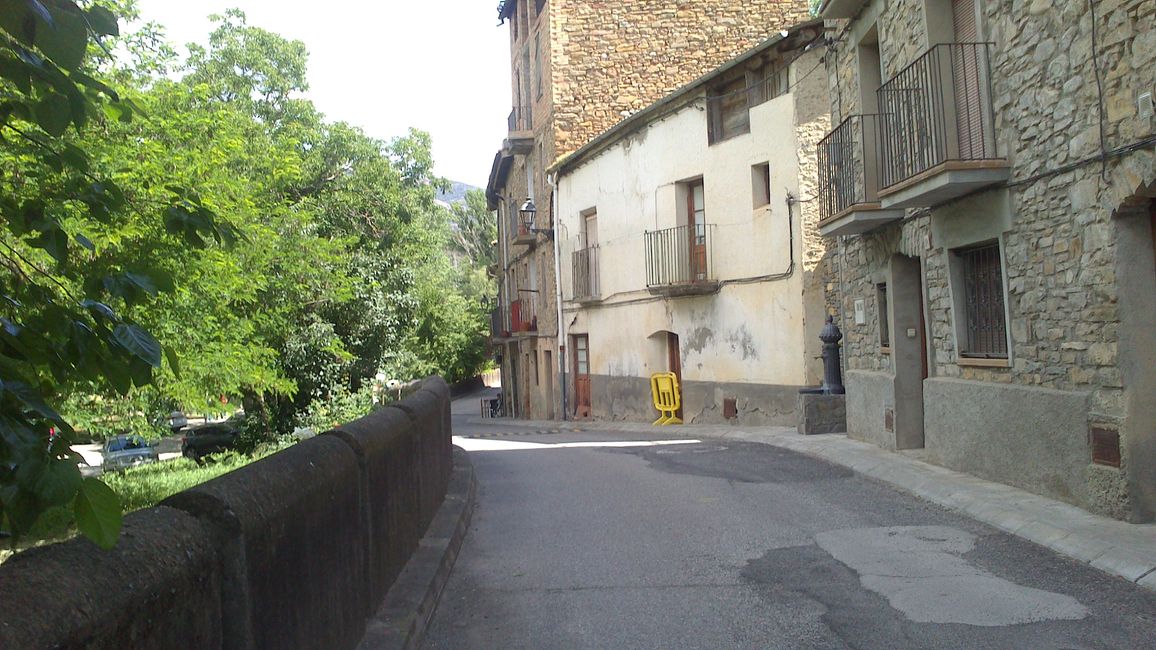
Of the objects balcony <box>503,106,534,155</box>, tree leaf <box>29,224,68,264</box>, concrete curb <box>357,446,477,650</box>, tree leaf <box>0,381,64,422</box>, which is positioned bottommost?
concrete curb <box>357,446,477,650</box>

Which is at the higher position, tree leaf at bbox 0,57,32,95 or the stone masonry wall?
the stone masonry wall

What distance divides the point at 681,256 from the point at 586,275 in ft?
18.1

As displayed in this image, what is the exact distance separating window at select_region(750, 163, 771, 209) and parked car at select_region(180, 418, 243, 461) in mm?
14382

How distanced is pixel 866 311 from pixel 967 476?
4.07 m

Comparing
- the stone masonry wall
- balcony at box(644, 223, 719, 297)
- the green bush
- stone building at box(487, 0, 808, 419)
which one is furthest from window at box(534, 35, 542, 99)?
the green bush

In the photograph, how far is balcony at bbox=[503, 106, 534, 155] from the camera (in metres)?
32.5

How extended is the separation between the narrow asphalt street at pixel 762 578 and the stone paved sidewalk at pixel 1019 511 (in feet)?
0.46

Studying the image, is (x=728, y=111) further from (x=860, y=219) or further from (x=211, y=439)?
(x=211, y=439)

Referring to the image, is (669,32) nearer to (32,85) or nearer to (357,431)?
(357,431)

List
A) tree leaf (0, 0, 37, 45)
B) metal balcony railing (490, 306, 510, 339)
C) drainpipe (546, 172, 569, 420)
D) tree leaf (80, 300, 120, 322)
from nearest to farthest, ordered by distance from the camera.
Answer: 1. tree leaf (0, 0, 37, 45)
2. tree leaf (80, 300, 120, 322)
3. drainpipe (546, 172, 569, 420)
4. metal balcony railing (490, 306, 510, 339)

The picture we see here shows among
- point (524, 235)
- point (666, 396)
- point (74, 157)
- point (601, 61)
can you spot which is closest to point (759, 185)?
point (666, 396)

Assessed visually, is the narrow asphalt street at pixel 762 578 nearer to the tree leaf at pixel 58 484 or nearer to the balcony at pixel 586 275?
→ the tree leaf at pixel 58 484

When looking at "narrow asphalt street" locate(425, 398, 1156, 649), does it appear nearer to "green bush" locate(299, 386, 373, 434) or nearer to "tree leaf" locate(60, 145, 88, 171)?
"tree leaf" locate(60, 145, 88, 171)

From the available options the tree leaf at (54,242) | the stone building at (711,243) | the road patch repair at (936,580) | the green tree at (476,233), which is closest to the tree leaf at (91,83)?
the tree leaf at (54,242)
